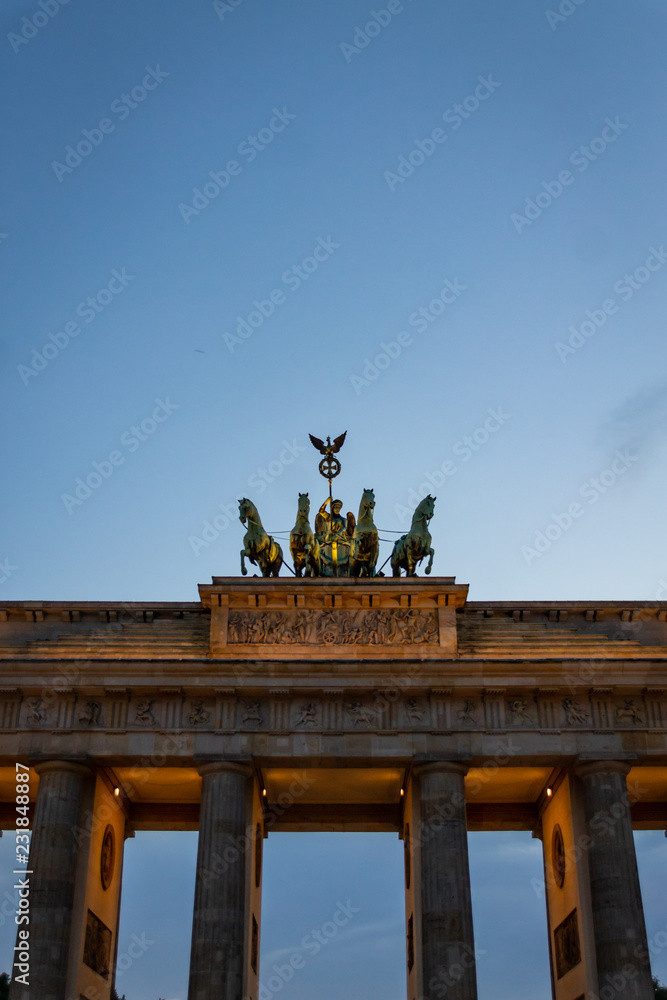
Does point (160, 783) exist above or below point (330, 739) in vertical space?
below

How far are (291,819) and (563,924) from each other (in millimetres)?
10205

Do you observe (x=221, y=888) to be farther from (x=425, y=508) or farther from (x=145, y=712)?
(x=425, y=508)

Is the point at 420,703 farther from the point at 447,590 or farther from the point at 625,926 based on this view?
the point at 625,926

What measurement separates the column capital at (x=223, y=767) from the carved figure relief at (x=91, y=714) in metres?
3.65

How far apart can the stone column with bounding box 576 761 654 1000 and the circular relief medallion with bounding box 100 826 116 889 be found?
15.6 metres

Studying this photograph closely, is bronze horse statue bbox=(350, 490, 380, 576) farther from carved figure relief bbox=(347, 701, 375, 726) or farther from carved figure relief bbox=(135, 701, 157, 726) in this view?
carved figure relief bbox=(135, 701, 157, 726)

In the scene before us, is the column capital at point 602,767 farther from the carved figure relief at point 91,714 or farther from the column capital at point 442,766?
the carved figure relief at point 91,714

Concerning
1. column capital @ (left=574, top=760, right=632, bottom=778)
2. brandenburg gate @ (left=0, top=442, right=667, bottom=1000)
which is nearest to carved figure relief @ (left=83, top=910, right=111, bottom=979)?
brandenburg gate @ (left=0, top=442, right=667, bottom=1000)

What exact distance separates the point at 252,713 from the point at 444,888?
7.91m

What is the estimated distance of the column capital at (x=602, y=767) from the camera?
113 ft

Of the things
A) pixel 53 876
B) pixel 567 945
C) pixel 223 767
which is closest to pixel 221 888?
pixel 223 767

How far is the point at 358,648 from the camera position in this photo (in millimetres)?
36438

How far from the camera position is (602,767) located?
34.4 meters

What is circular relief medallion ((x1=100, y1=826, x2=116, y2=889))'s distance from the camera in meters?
36.2
